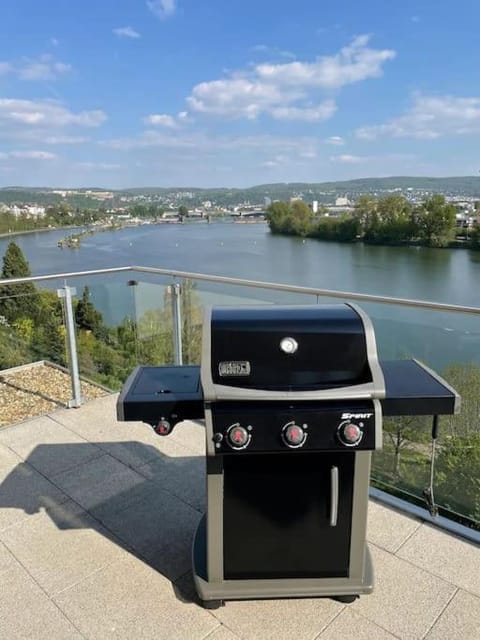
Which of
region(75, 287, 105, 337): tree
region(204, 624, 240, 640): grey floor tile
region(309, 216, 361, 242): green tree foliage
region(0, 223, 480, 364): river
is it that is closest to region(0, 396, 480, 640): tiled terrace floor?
region(204, 624, 240, 640): grey floor tile

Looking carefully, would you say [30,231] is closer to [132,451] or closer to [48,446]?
[48,446]

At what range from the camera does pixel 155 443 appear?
8.60ft

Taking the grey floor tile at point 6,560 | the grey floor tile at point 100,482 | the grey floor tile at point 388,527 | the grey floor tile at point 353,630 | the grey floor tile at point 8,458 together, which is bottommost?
the grey floor tile at point 8,458

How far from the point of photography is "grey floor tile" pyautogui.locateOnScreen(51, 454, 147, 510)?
210 cm

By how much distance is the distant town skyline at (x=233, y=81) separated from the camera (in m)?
8.75

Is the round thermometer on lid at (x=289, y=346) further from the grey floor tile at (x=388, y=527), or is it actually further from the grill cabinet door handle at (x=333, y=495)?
the grey floor tile at (x=388, y=527)

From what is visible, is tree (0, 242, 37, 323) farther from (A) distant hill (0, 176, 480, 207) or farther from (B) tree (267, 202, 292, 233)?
(B) tree (267, 202, 292, 233)

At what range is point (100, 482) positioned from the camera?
7.38 ft

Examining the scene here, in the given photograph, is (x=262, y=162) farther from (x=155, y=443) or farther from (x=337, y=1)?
(x=155, y=443)

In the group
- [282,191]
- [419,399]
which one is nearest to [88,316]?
[419,399]

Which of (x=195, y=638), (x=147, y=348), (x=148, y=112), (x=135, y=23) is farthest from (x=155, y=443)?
(x=148, y=112)

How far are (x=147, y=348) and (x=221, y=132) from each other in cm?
2074

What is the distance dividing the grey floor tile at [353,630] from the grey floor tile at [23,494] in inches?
53.2

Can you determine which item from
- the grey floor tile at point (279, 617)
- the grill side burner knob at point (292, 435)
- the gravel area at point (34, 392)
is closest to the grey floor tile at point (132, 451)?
the gravel area at point (34, 392)
